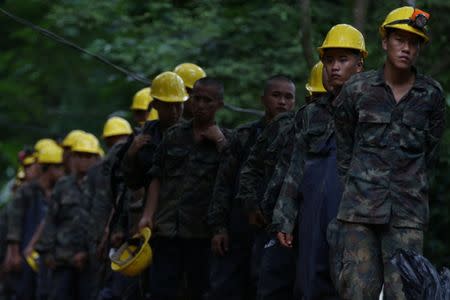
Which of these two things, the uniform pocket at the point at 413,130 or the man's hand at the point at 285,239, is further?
the man's hand at the point at 285,239

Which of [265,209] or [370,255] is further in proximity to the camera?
[265,209]

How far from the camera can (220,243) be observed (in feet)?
42.7

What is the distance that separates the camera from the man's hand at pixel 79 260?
17.7 metres

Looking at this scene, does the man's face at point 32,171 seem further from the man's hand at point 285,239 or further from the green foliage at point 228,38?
the man's hand at point 285,239

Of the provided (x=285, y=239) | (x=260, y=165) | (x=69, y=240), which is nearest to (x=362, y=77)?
(x=285, y=239)

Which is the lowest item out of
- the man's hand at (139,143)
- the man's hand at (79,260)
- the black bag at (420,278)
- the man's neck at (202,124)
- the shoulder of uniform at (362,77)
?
the man's hand at (79,260)

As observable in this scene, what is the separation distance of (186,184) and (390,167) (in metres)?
4.37

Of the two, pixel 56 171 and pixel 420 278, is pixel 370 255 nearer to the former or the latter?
pixel 420 278

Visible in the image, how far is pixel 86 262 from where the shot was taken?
58.4ft

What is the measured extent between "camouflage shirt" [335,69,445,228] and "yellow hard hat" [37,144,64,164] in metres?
12.0

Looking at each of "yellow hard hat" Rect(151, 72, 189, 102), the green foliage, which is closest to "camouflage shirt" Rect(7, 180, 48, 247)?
the green foliage

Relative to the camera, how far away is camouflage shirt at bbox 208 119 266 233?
13062 millimetres

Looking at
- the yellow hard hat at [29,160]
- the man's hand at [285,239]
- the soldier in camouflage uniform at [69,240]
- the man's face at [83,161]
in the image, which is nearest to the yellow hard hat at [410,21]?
the man's hand at [285,239]

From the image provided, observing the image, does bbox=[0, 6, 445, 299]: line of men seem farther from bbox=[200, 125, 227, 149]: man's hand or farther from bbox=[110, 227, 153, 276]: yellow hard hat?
bbox=[110, 227, 153, 276]: yellow hard hat
